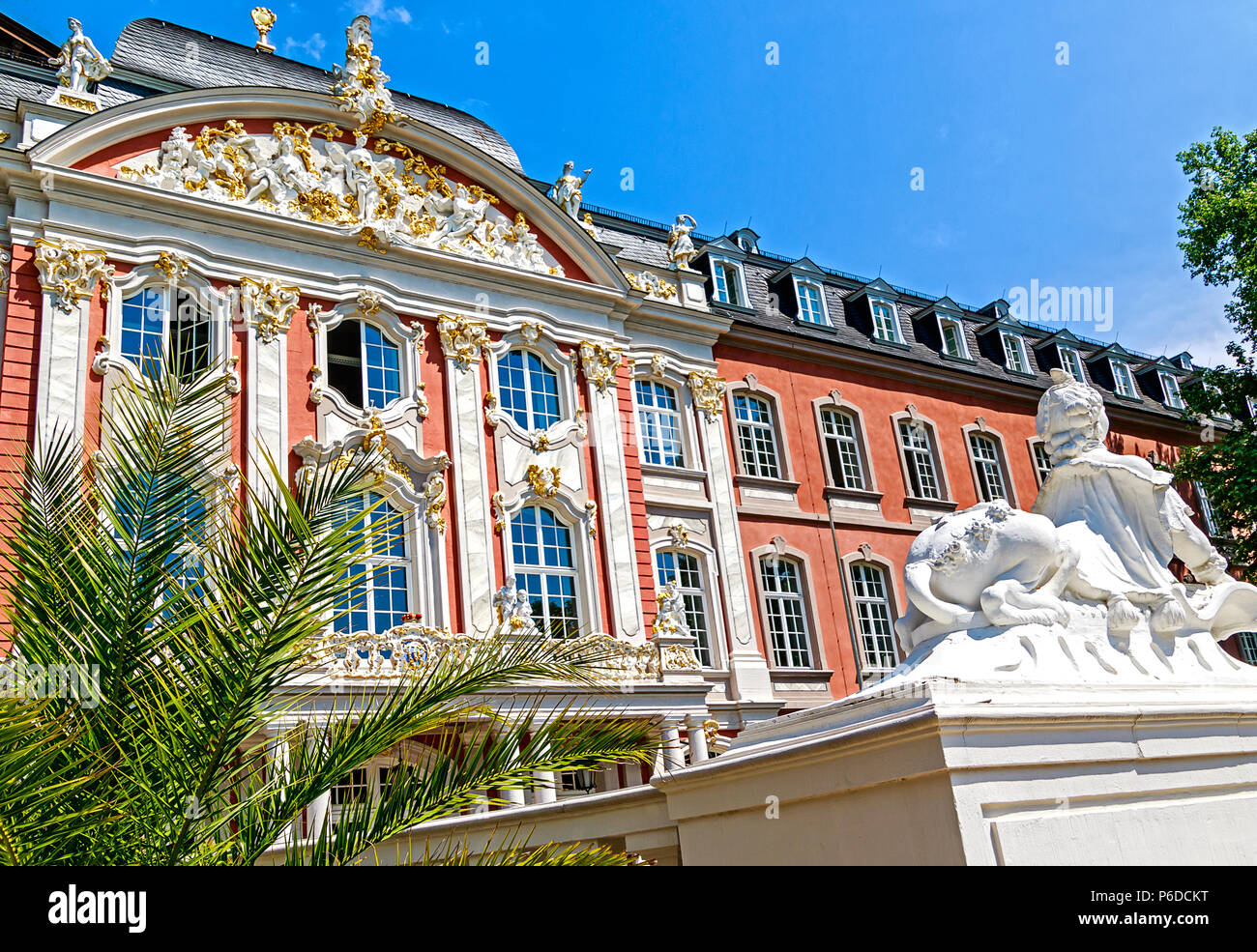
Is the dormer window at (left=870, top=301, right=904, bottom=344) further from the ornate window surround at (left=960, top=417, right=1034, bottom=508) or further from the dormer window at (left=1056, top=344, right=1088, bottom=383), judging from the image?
the dormer window at (left=1056, top=344, right=1088, bottom=383)

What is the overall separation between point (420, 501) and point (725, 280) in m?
11.1

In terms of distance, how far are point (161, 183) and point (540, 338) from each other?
675 cm

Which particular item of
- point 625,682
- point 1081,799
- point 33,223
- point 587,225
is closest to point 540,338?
point 587,225

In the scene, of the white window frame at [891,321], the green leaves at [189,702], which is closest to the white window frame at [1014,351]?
the white window frame at [891,321]

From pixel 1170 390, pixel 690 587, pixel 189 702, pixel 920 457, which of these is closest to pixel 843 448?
pixel 920 457

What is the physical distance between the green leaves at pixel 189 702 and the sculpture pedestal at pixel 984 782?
64cm

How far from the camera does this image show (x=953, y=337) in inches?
1192

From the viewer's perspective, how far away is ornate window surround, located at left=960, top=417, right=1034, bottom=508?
27.8 m

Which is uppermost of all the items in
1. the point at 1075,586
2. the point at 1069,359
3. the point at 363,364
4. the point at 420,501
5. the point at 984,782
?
the point at 1069,359

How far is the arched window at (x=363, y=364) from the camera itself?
18.7 m

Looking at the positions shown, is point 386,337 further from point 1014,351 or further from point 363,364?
point 1014,351

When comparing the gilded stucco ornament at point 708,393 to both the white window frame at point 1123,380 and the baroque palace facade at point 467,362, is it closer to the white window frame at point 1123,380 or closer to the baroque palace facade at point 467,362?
the baroque palace facade at point 467,362

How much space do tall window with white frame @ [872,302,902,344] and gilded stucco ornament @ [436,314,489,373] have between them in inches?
479

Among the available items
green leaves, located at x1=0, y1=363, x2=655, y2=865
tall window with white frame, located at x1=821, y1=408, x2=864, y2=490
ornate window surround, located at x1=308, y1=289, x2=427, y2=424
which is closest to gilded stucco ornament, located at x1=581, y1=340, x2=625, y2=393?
ornate window surround, located at x1=308, y1=289, x2=427, y2=424
